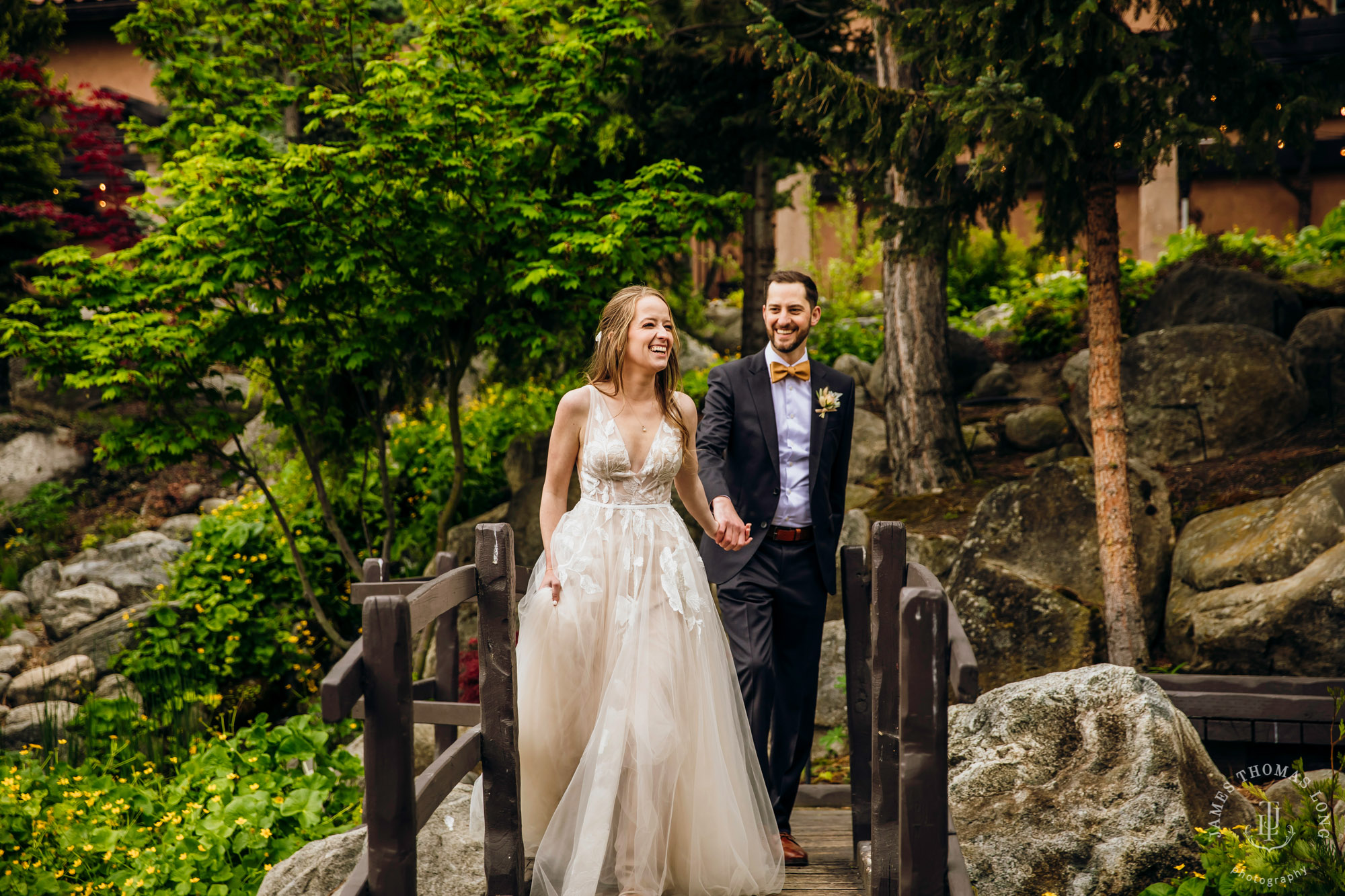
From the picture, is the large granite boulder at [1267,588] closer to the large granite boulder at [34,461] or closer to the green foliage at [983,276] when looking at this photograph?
the green foliage at [983,276]

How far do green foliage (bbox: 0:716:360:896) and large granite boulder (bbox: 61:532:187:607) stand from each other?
3378 millimetres

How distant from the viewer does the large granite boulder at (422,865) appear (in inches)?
165

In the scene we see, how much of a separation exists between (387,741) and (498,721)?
0.58 m

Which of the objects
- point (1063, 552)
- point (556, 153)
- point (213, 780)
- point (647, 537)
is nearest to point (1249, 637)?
point (1063, 552)

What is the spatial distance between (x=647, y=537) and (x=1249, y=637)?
396 cm

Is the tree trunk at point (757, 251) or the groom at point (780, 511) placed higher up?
the tree trunk at point (757, 251)

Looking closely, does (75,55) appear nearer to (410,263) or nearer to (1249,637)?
(410,263)

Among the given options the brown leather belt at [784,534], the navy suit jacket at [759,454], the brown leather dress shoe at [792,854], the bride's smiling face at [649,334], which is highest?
the bride's smiling face at [649,334]

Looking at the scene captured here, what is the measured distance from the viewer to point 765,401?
161 inches

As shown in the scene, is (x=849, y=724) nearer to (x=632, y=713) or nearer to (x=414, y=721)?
(x=632, y=713)

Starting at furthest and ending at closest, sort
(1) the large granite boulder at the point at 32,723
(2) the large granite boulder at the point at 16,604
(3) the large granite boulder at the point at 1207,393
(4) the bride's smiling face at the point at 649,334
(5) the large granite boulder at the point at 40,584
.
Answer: (5) the large granite boulder at the point at 40,584, (2) the large granite boulder at the point at 16,604, (1) the large granite boulder at the point at 32,723, (3) the large granite boulder at the point at 1207,393, (4) the bride's smiling face at the point at 649,334

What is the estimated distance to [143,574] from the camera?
1068 cm

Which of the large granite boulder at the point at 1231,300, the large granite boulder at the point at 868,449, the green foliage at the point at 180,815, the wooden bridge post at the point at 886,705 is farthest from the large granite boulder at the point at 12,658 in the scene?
the large granite boulder at the point at 1231,300

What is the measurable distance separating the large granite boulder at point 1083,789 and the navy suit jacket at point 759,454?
3.47 feet
